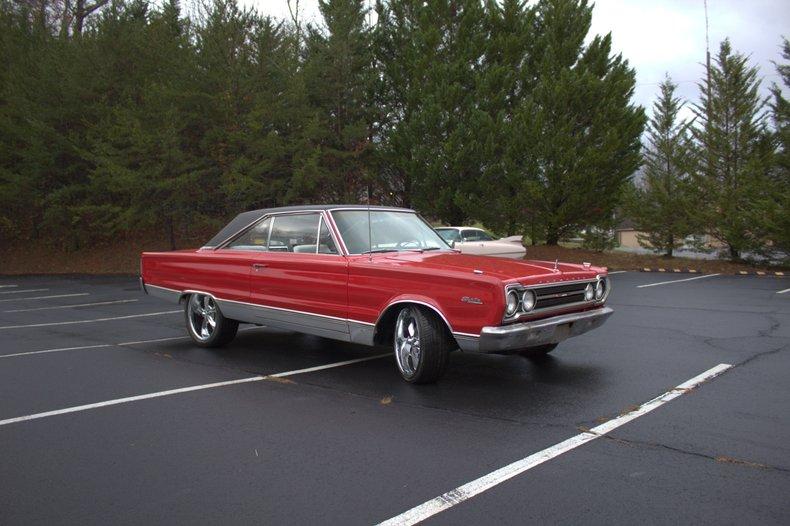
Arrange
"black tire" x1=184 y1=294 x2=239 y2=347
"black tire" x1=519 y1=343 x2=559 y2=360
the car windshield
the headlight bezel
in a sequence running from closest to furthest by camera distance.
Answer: the headlight bezel < the car windshield < "black tire" x1=519 y1=343 x2=559 y2=360 < "black tire" x1=184 y1=294 x2=239 y2=347

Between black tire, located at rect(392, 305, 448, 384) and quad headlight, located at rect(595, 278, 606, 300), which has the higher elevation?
quad headlight, located at rect(595, 278, 606, 300)

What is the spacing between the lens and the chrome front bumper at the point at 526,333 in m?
5.06

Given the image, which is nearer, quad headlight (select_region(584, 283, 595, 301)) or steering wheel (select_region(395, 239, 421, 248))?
quad headlight (select_region(584, 283, 595, 301))

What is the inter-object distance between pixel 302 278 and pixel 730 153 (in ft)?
62.2

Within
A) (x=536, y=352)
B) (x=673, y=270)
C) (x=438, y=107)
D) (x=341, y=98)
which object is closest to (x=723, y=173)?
(x=673, y=270)

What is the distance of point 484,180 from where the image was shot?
22.5 meters

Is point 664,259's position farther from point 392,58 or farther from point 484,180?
point 392,58

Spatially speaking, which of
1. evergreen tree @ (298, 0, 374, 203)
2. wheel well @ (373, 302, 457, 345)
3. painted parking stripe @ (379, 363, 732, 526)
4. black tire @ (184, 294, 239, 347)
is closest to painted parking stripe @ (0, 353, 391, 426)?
wheel well @ (373, 302, 457, 345)

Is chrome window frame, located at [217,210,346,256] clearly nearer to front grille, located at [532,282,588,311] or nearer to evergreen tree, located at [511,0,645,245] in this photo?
front grille, located at [532,282,588,311]

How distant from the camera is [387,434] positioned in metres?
4.46

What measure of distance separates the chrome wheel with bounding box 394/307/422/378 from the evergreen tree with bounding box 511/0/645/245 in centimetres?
1665

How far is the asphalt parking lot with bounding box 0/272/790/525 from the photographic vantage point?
3.35m

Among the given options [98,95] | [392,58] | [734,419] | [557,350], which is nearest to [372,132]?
[392,58]

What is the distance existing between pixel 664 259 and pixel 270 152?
13877 millimetres
